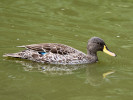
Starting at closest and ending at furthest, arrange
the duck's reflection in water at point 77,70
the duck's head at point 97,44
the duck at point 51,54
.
Result: 1. the duck's reflection in water at point 77,70
2. the duck at point 51,54
3. the duck's head at point 97,44

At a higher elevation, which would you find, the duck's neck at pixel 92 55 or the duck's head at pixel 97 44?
the duck's head at pixel 97 44

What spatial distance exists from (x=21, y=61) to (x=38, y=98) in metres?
2.80

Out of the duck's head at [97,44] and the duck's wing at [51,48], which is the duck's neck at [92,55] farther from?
the duck's wing at [51,48]

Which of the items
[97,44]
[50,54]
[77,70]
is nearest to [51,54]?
[50,54]

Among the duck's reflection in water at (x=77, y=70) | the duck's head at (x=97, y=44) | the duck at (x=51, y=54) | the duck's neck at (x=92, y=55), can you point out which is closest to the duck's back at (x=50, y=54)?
the duck at (x=51, y=54)

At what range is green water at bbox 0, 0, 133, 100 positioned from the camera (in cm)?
798

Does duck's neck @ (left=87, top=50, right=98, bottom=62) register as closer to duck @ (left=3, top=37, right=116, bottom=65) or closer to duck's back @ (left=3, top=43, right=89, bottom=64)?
duck @ (left=3, top=37, right=116, bottom=65)

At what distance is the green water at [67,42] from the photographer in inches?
314

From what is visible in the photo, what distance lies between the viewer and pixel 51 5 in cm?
1533

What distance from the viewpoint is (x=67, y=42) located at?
11781 mm

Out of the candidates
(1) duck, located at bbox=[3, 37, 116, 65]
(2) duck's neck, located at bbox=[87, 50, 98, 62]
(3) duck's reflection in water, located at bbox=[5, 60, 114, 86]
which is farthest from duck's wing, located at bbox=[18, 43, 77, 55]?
(2) duck's neck, located at bbox=[87, 50, 98, 62]

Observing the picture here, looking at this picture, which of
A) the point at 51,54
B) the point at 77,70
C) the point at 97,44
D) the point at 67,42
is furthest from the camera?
the point at 67,42

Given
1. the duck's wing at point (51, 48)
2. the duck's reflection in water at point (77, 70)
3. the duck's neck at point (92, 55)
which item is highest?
the duck's wing at point (51, 48)

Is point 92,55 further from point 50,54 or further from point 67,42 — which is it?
point 67,42
